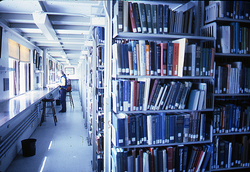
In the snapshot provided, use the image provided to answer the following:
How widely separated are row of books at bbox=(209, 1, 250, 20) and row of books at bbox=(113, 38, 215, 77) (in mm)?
467

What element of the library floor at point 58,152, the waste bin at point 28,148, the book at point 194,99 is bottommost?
the library floor at point 58,152

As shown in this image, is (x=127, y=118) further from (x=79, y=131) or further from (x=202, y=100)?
(x=79, y=131)

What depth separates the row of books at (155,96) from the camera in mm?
2096

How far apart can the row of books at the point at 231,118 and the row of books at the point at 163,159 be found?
0.30 m

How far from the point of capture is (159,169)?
2.21 meters

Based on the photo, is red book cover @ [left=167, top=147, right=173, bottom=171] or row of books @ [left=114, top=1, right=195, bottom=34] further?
red book cover @ [left=167, top=147, right=173, bottom=171]

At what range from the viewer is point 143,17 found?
208 cm

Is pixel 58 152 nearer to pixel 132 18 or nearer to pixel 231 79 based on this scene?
pixel 132 18

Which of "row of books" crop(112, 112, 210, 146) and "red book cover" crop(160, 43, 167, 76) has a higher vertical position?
"red book cover" crop(160, 43, 167, 76)

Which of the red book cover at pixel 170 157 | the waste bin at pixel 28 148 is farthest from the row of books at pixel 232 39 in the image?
the waste bin at pixel 28 148

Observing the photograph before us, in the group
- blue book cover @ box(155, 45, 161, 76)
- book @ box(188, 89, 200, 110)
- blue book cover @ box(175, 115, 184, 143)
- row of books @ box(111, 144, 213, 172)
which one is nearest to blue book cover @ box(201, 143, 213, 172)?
row of books @ box(111, 144, 213, 172)

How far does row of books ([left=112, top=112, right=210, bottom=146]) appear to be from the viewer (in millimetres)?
2113

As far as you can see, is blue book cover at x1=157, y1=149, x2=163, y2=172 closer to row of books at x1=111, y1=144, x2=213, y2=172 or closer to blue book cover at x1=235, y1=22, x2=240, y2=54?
row of books at x1=111, y1=144, x2=213, y2=172

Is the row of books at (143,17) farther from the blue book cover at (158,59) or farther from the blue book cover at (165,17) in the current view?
the blue book cover at (158,59)
